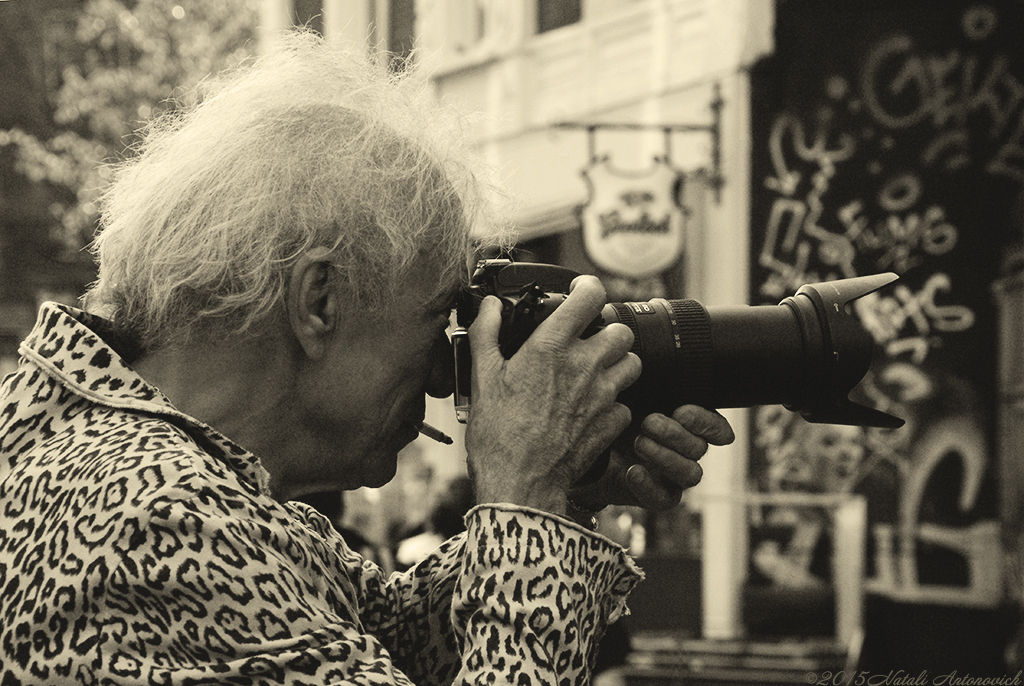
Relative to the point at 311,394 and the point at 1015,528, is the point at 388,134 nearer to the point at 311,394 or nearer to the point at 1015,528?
the point at 311,394

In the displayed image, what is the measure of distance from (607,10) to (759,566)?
368cm

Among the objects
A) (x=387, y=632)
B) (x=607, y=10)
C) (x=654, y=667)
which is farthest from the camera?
(x=607, y=10)

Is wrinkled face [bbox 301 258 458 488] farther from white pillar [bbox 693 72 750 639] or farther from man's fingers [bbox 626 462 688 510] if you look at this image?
white pillar [bbox 693 72 750 639]

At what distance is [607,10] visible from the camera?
7.95 meters

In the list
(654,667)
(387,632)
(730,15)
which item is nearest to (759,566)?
(654,667)

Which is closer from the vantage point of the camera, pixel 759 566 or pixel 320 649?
pixel 320 649

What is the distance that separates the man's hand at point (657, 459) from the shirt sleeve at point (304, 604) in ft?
0.48

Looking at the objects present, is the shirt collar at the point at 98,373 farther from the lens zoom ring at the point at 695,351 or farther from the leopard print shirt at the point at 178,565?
the lens zoom ring at the point at 695,351

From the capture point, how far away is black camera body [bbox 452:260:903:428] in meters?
1.56

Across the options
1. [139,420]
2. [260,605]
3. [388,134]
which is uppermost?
[388,134]

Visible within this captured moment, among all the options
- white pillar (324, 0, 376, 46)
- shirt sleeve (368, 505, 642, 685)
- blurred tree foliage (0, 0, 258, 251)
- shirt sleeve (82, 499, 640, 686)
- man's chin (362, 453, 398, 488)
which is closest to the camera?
shirt sleeve (82, 499, 640, 686)

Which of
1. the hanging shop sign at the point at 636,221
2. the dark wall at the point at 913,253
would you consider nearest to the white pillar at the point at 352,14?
the hanging shop sign at the point at 636,221

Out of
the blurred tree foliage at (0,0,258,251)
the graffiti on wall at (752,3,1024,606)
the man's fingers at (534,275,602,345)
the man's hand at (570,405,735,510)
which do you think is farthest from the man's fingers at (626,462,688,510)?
the blurred tree foliage at (0,0,258,251)

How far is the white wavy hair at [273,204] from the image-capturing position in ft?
4.44
